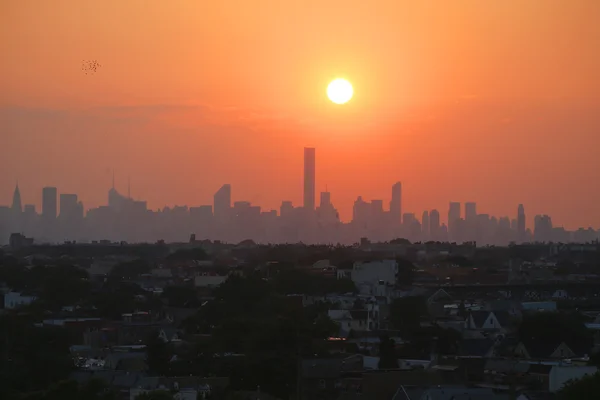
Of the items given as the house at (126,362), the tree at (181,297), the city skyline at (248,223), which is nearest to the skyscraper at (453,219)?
the city skyline at (248,223)

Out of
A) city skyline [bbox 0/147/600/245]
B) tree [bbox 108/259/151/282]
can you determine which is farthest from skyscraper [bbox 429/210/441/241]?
tree [bbox 108/259/151/282]

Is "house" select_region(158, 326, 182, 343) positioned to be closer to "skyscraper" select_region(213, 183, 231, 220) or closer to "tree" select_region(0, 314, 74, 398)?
"tree" select_region(0, 314, 74, 398)

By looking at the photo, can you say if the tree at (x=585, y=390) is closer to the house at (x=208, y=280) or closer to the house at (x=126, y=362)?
the house at (x=126, y=362)

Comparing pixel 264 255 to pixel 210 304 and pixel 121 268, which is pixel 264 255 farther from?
pixel 210 304

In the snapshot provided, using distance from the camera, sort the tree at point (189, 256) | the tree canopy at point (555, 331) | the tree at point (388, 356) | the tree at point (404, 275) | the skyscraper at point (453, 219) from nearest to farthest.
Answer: the tree at point (388, 356) < the tree canopy at point (555, 331) < the tree at point (404, 275) < the tree at point (189, 256) < the skyscraper at point (453, 219)

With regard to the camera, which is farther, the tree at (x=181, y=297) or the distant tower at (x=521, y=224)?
the distant tower at (x=521, y=224)

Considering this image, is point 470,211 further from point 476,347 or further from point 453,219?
point 476,347

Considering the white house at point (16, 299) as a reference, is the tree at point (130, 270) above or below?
above
